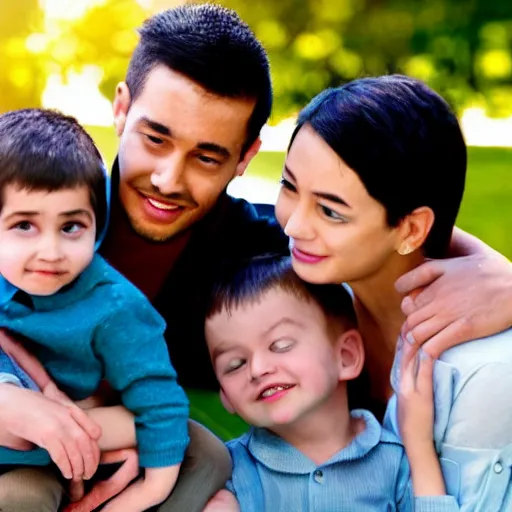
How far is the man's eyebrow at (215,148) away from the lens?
177 centimetres

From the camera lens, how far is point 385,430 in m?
1.65

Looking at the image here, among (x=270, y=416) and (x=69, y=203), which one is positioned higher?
(x=69, y=203)

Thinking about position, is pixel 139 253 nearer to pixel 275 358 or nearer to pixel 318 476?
pixel 275 358

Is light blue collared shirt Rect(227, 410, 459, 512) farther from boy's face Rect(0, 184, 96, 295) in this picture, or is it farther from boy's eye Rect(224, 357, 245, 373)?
boy's face Rect(0, 184, 96, 295)

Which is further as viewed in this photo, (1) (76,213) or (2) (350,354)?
(2) (350,354)

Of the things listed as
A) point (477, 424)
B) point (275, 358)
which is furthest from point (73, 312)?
point (477, 424)

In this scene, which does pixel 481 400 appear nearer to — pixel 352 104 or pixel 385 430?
pixel 385 430

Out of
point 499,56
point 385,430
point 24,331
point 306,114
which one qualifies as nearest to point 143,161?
point 306,114

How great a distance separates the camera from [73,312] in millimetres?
1389

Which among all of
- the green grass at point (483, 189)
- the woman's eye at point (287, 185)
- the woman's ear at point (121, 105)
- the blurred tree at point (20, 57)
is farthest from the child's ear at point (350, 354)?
the blurred tree at point (20, 57)

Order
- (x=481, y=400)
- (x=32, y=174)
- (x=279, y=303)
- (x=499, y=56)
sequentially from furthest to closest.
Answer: (x=499, y=56)
(x=279, y=303)
(x=481, y=400)
(x=32, y=174)

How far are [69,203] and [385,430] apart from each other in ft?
2.50

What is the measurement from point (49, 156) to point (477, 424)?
88cm

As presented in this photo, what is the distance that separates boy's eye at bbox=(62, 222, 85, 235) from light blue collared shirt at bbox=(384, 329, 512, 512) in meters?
0.69
